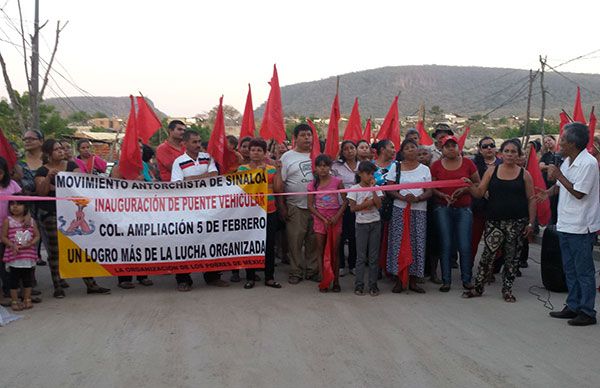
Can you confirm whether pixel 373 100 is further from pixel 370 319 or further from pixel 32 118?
pixel 370 319

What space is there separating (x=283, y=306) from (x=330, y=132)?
10.3 feet

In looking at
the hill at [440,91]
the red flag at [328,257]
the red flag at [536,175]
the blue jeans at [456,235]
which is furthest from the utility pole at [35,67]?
the hill at [440,91]

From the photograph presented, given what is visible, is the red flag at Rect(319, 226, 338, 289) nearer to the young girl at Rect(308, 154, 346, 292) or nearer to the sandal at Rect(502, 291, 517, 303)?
the young girl at Rect(308, 154, 346, 292)

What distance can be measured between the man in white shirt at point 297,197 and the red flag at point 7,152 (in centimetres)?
304

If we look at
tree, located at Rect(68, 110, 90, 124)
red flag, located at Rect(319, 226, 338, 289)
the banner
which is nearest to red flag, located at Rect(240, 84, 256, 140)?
the banner

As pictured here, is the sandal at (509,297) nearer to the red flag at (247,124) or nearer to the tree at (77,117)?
the red flag at (247,124)

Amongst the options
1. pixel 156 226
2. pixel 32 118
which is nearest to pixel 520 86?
pixel 32 118

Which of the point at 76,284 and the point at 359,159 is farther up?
the point at 359,159

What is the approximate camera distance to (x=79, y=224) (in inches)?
244

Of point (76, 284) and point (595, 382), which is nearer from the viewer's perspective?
point (595, 382)

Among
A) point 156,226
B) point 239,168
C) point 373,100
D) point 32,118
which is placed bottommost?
point 156,226

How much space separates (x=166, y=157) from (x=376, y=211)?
2743 millimetres

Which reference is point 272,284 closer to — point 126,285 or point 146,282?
point 146,282

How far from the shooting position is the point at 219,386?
3.76 meters
